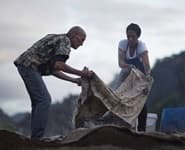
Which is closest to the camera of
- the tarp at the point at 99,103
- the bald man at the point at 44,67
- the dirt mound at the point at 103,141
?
the dirt mound at the point at 103,141

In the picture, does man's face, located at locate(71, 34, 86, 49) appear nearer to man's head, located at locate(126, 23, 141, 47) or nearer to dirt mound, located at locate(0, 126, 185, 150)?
man's head, located at locate(126, 23, 141, 47)

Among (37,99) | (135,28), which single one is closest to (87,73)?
(37,99)

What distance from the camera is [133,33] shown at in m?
11.2

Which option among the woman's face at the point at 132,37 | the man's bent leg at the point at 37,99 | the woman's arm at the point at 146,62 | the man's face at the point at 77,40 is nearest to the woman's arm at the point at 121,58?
the woman's face at the point at 132,37

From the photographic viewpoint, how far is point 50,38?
945cm

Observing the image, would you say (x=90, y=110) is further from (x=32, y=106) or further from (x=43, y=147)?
(x=43, y=147)

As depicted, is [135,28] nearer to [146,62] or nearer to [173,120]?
[146,62]

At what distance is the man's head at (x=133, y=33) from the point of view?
11219 mm

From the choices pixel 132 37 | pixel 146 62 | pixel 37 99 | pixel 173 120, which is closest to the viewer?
pixel 37 99

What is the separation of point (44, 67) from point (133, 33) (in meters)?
2.17

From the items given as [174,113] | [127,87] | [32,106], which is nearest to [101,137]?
[32,106]

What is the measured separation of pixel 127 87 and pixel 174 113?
1575 mm

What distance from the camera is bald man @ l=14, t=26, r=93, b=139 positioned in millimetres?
9234

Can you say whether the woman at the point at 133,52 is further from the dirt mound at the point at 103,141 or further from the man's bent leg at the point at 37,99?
the dirt mound at the point at 103,141
